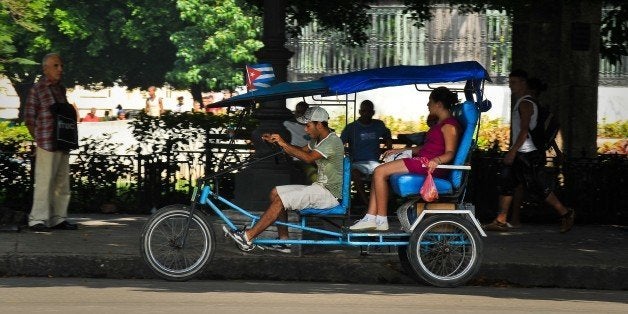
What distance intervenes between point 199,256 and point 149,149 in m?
5.94

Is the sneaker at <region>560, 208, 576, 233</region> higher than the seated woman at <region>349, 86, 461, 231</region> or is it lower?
lower

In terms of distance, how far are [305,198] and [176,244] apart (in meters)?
1.13

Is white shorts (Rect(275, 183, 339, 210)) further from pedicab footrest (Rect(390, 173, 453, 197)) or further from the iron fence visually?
the iron fence

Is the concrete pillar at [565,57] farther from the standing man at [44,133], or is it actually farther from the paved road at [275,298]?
the paved road at [275,298]

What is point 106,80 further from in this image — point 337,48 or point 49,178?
point 49,178

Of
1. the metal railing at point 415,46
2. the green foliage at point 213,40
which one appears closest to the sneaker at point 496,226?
the metal railing at point 415,46

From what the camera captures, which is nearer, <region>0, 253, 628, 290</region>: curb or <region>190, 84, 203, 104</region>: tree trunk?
<region>0, 253, 628, 290</region>: curb

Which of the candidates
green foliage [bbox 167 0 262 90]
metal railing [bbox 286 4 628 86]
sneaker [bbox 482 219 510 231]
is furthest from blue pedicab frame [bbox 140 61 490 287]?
green foliage [bbox 167 0 262 90]

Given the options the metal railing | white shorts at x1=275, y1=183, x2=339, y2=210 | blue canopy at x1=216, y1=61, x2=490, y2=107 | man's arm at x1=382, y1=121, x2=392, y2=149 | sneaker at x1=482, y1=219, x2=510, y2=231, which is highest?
the metal railing

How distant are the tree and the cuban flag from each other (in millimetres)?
43522

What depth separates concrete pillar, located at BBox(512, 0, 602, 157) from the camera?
17.7 meters

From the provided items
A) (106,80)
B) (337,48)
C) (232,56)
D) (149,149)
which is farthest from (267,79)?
(106,80)

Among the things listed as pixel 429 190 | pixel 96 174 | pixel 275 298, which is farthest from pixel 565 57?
pixel 275 298

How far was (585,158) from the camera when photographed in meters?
15.8
